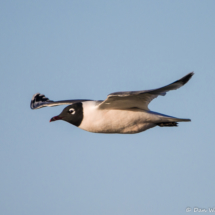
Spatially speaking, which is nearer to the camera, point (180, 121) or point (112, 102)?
point (112, 102)

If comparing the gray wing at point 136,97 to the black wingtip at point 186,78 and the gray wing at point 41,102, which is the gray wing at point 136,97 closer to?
the black wingtip at point 186,78

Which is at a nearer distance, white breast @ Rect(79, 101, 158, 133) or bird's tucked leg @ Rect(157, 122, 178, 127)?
white breast @ Rect(79, 101, 158, 133)

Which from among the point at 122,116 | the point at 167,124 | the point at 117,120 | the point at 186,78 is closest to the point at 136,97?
the point at 122,116

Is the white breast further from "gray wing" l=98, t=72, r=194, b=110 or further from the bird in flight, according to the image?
"gray wing" l=98, t=72, r=194, b=110

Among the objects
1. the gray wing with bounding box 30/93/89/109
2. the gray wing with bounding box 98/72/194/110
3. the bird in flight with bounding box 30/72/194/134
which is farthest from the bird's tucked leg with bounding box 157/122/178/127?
the gray wing with bounding box 30/93/89/109

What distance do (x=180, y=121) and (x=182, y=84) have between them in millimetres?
1817

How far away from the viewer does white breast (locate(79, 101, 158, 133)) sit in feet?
41.8

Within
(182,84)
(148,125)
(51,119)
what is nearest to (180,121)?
(148,125)

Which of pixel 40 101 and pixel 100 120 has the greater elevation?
pixel 40 101

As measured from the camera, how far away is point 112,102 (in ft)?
40.2

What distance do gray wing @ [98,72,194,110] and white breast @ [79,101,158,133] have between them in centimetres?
17

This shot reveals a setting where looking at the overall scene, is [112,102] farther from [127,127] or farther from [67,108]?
[67,108]

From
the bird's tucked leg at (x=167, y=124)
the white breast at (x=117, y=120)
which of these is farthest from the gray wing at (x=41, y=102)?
the bird's tucked leg at (x=167, y=124)

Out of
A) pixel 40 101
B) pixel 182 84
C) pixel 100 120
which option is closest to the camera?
pixel 182 84
